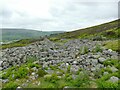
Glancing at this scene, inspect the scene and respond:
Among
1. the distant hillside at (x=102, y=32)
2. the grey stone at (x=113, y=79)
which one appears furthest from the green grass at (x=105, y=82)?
the distant hillside at (x=102, y=32)

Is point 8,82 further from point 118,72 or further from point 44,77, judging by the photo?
point 118,72

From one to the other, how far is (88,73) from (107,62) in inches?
106

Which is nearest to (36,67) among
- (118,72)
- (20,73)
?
(20,73)

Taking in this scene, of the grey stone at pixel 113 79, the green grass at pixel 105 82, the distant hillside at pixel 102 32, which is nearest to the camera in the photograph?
the green grass at pixel 105 82

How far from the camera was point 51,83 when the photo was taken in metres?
15.5

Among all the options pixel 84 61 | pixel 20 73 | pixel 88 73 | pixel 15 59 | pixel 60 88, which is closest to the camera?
pixel 60 88

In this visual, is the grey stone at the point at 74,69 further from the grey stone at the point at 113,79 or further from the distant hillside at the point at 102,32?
the distant hillside at the point at 102,32

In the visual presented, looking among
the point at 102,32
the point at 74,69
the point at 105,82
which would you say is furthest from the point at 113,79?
the point at 102,32

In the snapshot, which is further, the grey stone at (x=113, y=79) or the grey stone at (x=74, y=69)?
the grey stone at (x=74, y=69)

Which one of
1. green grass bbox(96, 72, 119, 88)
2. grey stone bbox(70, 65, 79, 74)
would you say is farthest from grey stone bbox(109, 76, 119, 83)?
grey stone bbox(70, 65, 79, 74)

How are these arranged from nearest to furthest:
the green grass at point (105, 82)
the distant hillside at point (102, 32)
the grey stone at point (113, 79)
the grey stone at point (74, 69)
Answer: the green grass at point (105, 82)
the grey stone at point (113, 79)
the grey stone at point (74, 69)
the distant hillside at point (102, 32)

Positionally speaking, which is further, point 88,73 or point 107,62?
point 107,62

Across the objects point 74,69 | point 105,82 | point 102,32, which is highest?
point 74,69

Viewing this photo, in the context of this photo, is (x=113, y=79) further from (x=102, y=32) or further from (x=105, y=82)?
(x=102, y=32)
